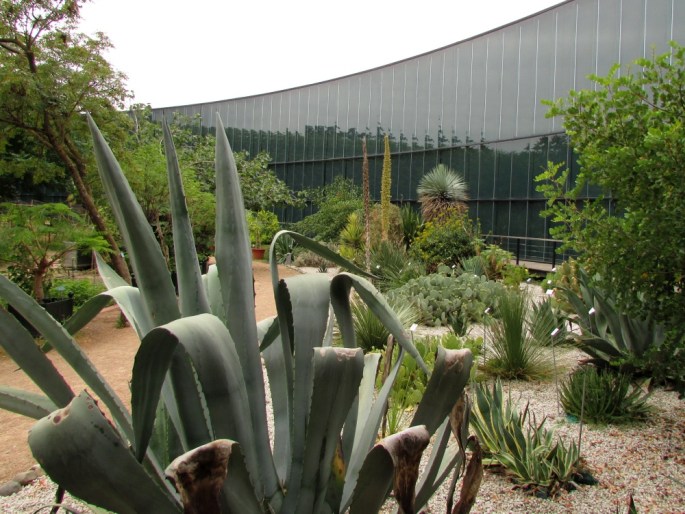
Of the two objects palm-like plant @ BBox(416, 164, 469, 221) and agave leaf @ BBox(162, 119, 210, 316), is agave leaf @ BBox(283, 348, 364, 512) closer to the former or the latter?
agave leaf @ BBox(162, 119, 210, 316)

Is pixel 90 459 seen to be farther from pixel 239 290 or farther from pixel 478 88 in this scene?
pixel 478 88

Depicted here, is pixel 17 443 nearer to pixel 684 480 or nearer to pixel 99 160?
pixel 99 160

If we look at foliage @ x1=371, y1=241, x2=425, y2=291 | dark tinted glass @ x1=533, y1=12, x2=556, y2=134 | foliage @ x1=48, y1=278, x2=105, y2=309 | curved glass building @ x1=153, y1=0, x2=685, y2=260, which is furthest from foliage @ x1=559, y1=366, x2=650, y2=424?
dark tinted glass @ x1=533, y1=12, x2=556, y2=134

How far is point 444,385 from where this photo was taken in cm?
146

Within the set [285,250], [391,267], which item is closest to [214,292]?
[391,267]

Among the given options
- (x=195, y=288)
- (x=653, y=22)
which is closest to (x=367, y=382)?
(x=195, y=288)

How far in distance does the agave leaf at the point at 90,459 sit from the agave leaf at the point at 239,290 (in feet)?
1.21

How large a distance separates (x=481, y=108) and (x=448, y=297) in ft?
47.6

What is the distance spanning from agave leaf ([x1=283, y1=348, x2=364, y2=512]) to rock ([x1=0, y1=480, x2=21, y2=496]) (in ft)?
9.22

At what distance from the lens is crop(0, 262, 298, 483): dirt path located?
411 centimetres

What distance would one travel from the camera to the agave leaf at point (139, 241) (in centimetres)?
143

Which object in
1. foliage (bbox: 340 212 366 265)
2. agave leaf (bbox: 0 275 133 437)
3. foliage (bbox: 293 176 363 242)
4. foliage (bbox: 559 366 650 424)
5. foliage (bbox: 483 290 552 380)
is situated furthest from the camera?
foliage (bbox: 293 176 363 242)

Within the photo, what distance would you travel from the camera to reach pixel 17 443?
171 inches

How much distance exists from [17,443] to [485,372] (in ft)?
13.5
